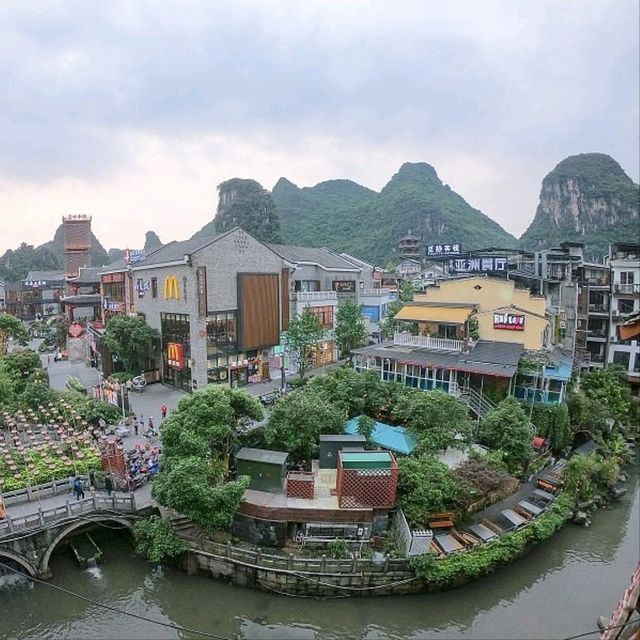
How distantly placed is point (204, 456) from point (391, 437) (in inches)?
306

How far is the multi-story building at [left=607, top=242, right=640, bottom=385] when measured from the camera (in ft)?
114

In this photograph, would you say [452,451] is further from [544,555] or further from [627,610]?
[627,610]

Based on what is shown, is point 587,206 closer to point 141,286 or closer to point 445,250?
point 445,250

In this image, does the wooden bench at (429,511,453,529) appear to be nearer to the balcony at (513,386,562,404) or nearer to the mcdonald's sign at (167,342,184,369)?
the balcony at (513,386,562,404)

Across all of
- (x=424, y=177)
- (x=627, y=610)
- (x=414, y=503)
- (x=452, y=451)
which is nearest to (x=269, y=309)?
(x=452, y=451)

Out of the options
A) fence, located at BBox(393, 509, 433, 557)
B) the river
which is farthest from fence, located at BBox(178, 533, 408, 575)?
the river

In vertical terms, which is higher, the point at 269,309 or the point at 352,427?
the point at 269,309

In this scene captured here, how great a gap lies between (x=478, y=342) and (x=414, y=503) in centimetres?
1358

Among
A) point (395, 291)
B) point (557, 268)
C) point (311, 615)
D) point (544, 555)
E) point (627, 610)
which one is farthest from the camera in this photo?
point (395, 291)

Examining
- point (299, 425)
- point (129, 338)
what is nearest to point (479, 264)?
point (299, 425)

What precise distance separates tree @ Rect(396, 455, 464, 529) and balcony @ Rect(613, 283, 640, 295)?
2681cm

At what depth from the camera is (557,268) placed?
3528 centimetres

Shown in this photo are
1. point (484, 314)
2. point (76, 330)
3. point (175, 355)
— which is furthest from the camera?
point (76, 330)

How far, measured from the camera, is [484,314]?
89.9 ft
